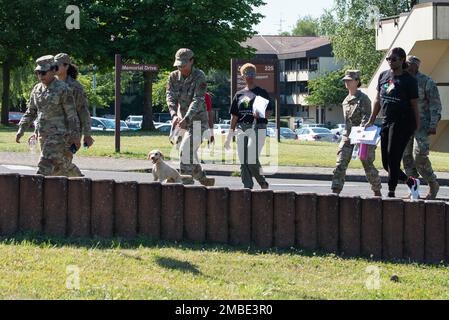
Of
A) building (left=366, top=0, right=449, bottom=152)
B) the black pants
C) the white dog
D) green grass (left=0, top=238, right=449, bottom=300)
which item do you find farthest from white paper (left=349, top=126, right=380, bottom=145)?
building (left=366, top=0, right=449, bottom=152)

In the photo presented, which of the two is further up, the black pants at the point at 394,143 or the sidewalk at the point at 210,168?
the black pants at the point at 394,143

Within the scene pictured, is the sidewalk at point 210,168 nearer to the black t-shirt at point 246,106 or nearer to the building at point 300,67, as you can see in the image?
the black t-shirt at point 246,106

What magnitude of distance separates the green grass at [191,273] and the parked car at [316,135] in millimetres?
48380

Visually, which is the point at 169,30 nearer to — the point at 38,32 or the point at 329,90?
the point at 38,32

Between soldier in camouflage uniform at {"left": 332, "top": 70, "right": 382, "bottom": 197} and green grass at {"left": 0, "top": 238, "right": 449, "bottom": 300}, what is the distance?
12.4 feet

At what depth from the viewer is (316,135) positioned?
2296 inches

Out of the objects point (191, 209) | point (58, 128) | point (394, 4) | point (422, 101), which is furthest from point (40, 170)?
point (394, 4)

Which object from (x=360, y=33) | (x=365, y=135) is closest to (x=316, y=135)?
(x=360, y=33)

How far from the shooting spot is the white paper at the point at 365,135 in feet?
40.2

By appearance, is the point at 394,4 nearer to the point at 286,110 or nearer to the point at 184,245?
the point at 286,110

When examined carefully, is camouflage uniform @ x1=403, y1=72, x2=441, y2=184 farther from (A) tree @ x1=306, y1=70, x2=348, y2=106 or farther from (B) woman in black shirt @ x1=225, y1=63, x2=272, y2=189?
(A) tree @ x1=306, y1=70, x2=348, y2=106

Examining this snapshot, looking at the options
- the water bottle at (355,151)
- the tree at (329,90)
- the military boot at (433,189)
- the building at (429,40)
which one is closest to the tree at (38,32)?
the building at (429,40)

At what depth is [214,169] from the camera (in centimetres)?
1931

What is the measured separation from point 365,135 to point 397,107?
0.79 metres
